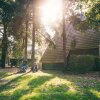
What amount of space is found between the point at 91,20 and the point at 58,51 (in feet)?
49.9

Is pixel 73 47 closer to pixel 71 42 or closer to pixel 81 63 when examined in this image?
pixel 71 42

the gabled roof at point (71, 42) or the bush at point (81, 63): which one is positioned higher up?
the gabled roof at point (71, 42)

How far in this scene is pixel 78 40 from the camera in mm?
45219

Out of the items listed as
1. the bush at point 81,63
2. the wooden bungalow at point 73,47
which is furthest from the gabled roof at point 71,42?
the bush at point 81,63

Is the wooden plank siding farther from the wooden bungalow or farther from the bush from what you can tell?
the bush

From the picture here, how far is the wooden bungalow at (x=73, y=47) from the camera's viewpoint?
4259cm

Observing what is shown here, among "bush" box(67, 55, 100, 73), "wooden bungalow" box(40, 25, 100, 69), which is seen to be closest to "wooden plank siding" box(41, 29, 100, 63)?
"wooden bungalow" box(40, 25, 100, 69)

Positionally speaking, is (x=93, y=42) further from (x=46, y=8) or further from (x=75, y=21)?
(x=46, y=8)

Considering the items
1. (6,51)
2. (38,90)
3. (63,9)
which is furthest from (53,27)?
(38,90)

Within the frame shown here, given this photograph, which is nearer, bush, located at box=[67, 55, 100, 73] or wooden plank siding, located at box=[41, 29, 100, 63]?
bush, located at box=[67, 55, 100, 73]

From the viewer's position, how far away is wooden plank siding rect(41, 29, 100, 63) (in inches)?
1672

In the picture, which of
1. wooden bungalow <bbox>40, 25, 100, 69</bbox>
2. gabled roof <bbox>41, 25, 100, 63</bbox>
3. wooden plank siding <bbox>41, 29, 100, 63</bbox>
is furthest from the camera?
gabled roof <bbox>41, 25, 100, 63</bbox>

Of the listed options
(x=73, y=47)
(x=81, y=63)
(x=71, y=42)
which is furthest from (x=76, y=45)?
(x=81, y=63)

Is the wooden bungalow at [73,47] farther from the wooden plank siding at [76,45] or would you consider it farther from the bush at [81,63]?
the bush at [81,63]
